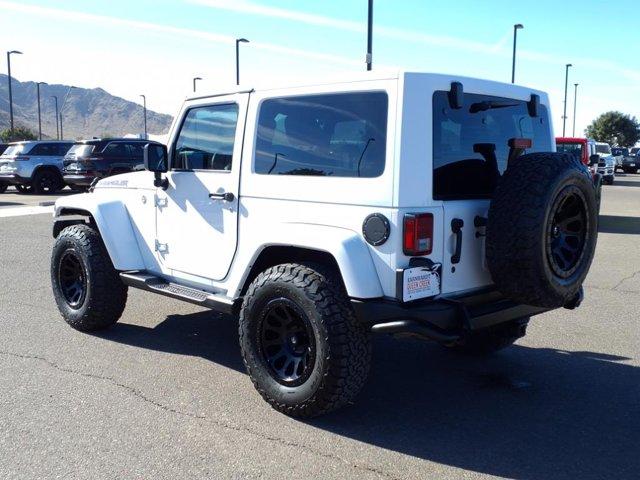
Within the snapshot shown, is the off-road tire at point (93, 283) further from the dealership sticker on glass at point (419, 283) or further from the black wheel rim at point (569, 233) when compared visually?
the black wheel rim at point (569, 233)

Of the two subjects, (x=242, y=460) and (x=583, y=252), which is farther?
(x=583, y=252)

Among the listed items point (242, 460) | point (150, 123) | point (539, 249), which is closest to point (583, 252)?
point (539, 249)

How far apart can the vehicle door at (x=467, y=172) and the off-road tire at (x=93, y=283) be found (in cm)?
300

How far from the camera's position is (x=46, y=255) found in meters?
9.62

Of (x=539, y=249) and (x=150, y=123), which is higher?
(x=150, y=123)

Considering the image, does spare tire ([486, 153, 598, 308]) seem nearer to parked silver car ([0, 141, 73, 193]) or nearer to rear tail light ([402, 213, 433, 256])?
rear tail light ([402, 213, 433, 256])

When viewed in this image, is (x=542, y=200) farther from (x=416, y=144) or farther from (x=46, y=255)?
(x=46, y=255)

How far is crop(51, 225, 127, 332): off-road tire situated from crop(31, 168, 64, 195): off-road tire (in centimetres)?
1678

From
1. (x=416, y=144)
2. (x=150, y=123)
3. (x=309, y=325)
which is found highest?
(x=150, y=123)

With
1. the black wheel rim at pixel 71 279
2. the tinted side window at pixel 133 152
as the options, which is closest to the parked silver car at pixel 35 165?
the tinted side window at pixel 133 152

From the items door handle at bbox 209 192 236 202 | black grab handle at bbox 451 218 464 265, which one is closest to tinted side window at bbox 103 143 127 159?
door handle at bbox 209 192 236 202

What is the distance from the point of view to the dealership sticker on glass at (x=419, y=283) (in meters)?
3.48

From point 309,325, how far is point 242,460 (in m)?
0.82

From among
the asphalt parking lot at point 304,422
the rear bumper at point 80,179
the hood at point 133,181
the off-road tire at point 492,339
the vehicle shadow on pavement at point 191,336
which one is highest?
the hood at point 133,181
